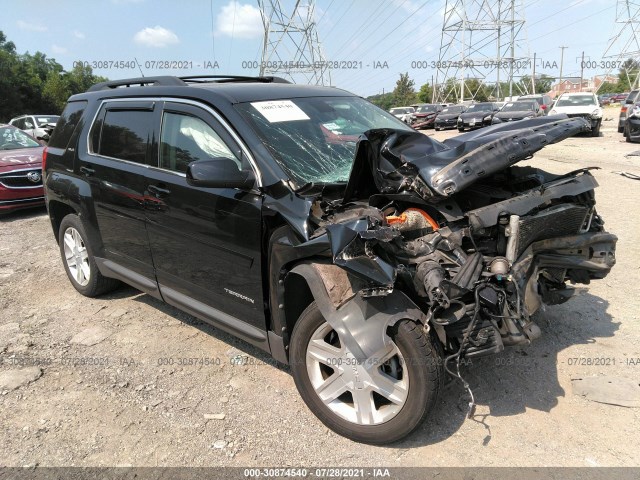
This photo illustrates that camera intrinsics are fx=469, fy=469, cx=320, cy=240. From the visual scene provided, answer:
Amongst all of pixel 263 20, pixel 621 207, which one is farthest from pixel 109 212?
pixel 263 20

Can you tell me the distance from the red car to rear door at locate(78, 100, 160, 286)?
17.1 feet

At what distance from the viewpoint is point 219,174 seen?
2.71 meters

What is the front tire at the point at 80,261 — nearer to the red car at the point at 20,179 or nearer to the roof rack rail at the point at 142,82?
the roof rack rail at the point at 142,82

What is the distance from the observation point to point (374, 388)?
2.50 meters

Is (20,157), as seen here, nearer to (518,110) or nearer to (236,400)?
(236,400)

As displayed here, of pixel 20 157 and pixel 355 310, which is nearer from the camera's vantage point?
pixel 355 310

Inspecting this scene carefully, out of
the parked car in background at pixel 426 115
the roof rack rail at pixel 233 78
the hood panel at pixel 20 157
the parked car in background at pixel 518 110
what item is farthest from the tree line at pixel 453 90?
the roof rack rail at pixel 233 78

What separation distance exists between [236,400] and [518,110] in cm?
2078

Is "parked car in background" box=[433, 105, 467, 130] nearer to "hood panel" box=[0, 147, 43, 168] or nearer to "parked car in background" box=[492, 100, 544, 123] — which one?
"parked car in background" box=[492, 100, 544, 123]

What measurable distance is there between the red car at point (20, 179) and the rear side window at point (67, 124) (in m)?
4.41

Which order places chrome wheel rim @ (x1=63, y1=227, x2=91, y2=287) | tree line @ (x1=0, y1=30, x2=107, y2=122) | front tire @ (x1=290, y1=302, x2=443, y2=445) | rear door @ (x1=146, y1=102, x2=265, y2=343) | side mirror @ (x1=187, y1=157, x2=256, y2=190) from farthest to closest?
tree line @ (x1=0, y1=30, x2=107, y2=122) → chrome wheel rim @ (x1=63, y1=227, x2=91, y2=287) → rear door @ (x1=146, y1=102, x2=265, y2=343) → side mirror @ (x1=187, y1=157, x2=256, y2=190) → front tire @ (x1=290, y1=302, x2=443, y2=445)

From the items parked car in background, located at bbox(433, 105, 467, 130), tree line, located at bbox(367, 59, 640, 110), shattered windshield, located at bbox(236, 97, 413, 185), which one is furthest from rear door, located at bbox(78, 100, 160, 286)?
tree line, located at bbox(367, 59, 640, 110)

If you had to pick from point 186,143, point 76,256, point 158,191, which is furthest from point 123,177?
point 76,256

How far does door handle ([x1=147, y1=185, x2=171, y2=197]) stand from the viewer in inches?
131
